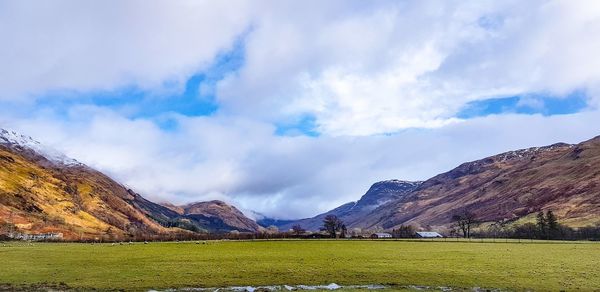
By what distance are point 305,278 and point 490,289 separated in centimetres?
2000

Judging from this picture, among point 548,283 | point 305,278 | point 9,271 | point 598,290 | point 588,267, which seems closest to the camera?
point 598,290

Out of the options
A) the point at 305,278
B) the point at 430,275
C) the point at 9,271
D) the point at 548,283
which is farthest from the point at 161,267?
the point at 548,283

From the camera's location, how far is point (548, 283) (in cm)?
4791

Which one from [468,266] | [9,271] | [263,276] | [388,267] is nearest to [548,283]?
[468,266]

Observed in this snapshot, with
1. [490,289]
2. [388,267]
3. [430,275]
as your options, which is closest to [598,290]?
[490,289]

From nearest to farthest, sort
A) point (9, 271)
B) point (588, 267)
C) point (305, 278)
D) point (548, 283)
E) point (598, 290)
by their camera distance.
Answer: point (598, 290) < point (548, 283) < point (305, 278) < point (9, 271) < point (588, 267)

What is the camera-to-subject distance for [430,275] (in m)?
55.4

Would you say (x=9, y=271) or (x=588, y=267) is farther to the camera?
(x=588, y=267)

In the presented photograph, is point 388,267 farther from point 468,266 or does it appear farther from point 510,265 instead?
point 510,265

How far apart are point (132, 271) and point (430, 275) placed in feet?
126

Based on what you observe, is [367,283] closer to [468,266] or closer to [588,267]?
[468,266]

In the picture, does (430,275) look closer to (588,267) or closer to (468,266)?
(468,266)

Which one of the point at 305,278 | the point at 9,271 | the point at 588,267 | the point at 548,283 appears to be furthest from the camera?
the point at 588,267

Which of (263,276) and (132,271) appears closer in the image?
(263,276)
